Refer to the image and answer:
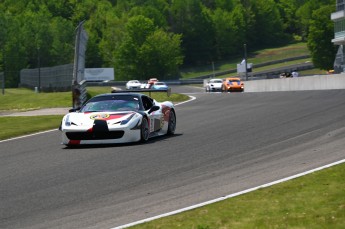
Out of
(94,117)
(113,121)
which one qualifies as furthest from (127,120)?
(94,117)

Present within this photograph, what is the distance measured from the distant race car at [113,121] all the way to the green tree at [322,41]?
4229 inches

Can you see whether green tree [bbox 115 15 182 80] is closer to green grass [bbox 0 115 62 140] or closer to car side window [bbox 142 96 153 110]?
green grass [bbox 0 115 62 140]

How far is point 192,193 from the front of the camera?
10.0 metres

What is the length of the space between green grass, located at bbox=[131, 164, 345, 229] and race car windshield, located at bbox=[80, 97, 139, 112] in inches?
328

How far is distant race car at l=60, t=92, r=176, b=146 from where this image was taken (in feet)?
54.5

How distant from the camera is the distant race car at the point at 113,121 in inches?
655

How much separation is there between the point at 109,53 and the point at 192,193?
14774 centimetres

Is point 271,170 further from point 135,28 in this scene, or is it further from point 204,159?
point 135,28

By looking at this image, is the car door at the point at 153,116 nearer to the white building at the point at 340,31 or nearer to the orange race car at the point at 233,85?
the orange race car at the point at 233,85

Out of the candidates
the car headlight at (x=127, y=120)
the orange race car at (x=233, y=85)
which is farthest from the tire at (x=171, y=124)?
the orange race car at (x=233, y=85)

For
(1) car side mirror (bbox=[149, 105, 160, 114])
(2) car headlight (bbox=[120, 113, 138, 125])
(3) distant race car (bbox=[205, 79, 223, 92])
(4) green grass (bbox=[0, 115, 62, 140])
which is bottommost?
(3) distant race car (bbox=[205, 79, 223, 92])

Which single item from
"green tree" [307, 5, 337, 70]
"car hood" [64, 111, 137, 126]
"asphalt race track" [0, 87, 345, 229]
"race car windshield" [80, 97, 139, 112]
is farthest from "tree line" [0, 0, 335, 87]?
"asphalt race track" [0, 87, 345, 229]

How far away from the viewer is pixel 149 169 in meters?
12.5

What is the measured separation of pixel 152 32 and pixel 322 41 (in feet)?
108
